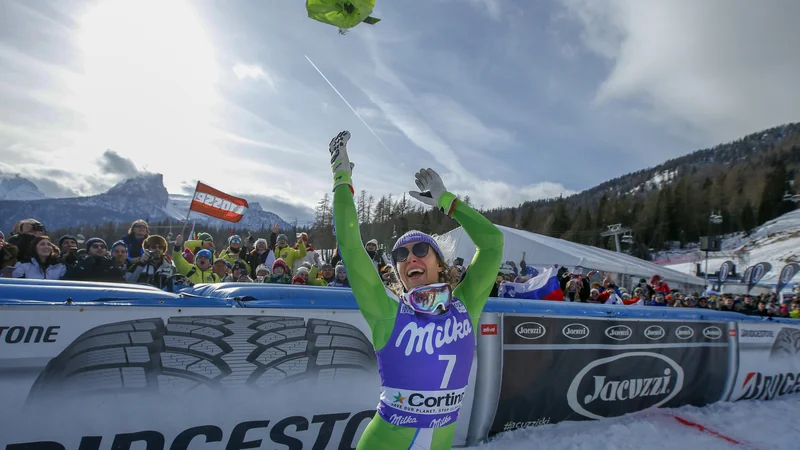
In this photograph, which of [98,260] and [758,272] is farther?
[758,272]

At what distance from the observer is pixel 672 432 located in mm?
4824

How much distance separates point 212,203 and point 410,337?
1304 centimetres

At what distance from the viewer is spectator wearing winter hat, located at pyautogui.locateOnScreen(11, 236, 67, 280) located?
4629mm

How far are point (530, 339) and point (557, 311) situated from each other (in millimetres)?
489

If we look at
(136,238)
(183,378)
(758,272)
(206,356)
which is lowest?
(183,378)

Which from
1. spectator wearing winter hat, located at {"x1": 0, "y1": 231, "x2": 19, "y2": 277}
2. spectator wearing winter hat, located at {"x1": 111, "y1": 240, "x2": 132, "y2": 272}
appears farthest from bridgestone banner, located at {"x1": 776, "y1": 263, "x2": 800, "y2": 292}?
spectator wearing winter hat, located at {"x1": 0, "y1": 231, "x2": 19, "y2": 277}

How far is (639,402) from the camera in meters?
5.26

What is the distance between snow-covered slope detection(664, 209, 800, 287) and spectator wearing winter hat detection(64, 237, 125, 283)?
164 feet

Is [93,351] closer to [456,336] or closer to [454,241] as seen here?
[456,336]

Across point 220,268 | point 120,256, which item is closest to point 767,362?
point 220,268

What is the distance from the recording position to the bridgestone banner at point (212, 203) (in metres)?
13.3

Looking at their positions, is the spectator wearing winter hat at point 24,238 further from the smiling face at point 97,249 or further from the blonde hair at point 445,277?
the blonde hair at point 445,277

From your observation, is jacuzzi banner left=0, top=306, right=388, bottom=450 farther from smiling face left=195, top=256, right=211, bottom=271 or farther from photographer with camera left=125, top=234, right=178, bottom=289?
smiling face left=195, top=256, right=211, bottom=271

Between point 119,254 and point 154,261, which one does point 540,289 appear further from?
point 119,254
